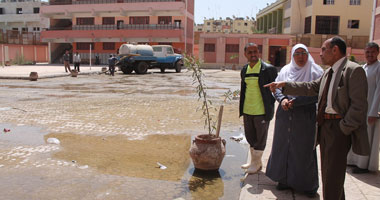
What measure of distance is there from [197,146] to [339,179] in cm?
187

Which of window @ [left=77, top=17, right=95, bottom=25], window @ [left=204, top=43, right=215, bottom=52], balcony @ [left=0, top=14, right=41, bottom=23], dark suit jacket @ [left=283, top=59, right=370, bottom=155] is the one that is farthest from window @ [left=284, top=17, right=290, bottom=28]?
dark suit jacket @ [left=283, top=59, right=370, bottom=155]

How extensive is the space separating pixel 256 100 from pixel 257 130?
356 mm

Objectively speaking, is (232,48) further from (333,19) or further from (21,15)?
(21,15)

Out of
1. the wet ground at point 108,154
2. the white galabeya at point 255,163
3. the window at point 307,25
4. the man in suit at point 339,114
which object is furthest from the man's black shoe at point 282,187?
the window at point 307,25

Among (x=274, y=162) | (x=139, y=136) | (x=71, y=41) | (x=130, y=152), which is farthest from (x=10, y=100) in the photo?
(x=71, y=41)

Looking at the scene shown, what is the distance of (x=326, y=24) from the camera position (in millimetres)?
35156

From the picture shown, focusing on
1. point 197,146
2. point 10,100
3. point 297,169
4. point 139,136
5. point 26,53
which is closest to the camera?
point 297,169

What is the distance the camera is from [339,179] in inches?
105

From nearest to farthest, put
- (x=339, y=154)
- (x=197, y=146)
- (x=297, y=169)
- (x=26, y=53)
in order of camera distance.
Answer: (x=339, y=154)
(x=297, y=169)
(x=197, y=146)
(x=26, y=53)

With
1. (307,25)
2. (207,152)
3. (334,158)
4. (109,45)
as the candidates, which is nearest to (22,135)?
(207,152)

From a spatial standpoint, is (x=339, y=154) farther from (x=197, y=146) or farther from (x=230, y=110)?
(x=230, y=110)

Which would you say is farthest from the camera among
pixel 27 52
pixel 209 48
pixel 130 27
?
pixel 27 52

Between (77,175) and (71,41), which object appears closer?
(77,175)

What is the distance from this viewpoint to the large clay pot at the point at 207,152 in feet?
13.6
